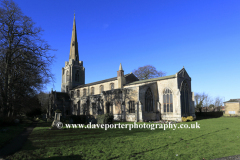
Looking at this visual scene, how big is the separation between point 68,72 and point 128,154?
48358mm

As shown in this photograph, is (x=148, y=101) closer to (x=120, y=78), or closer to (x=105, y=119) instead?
(x=120, y=78)

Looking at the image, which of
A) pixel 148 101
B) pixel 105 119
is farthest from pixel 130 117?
pixel 105 119

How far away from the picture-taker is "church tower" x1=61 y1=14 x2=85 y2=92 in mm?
51162

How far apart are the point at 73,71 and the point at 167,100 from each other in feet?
110

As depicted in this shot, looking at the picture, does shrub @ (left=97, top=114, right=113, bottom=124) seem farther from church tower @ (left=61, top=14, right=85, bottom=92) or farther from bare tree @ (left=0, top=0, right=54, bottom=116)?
church tower @ (left=61, top=14, right=85, bottom=92)

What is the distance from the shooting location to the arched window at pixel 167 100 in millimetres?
27656

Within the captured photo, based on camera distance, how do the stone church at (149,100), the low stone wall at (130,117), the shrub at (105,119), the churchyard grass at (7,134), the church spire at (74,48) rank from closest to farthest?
1. the churchyard grass at (7,134)
2. the shrub at (105,119)
3. the low stone wall at (130,117)
4. the stone church at (149,100)
5. the church spire at (74,48)

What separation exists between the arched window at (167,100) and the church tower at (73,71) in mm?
32209

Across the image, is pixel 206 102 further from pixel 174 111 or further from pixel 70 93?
pixel 70 93

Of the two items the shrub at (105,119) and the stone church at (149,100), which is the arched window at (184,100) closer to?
the stone church at (149,100)

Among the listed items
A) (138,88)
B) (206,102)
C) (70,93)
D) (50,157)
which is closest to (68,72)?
(70,93)

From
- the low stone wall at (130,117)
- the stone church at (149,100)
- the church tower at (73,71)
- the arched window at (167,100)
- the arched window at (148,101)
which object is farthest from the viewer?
the church tower at (73,71)

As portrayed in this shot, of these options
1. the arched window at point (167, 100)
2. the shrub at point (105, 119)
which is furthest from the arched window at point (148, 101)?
the shrub at point (105, 119)

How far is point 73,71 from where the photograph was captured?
2028 inches
